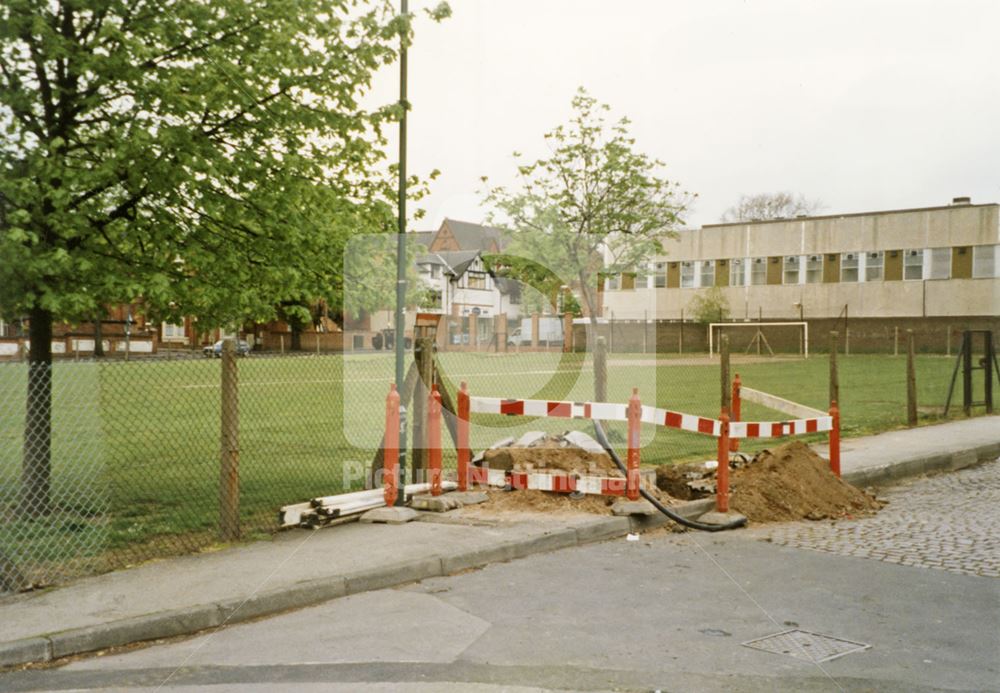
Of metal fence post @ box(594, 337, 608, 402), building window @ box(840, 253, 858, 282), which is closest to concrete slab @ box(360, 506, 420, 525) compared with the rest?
metal fence post @ box(594, 337, 608, 402)

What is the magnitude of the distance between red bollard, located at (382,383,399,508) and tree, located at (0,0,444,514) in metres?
1.64

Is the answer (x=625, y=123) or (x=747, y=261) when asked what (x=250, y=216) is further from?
(x=747, y=261)

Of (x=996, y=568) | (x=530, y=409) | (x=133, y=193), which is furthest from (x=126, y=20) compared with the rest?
(x=996, y=568)

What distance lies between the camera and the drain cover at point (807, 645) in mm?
5352

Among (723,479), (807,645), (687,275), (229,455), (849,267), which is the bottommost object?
Result: (807,645)

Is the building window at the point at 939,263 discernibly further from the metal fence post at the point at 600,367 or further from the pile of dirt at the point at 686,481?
the pile of dirt at the point at 686,481

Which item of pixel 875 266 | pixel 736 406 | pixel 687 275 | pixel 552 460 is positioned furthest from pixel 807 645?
pixel 687 275

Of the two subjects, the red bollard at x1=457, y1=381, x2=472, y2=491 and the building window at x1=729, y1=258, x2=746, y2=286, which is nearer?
the red bollard at x1=457, y1=381, x2=472, y2=491

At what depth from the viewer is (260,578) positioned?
683cm

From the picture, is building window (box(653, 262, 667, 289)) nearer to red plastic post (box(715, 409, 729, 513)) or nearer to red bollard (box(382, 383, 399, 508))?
red plastic post (box(715, 409, 729, 513))

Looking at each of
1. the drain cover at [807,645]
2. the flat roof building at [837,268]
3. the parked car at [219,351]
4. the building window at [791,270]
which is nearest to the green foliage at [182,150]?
the parked car at [219,351]

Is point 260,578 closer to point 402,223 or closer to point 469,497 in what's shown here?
point 469,497

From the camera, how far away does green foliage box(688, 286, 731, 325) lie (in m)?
61.8

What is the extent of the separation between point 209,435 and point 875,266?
183ft
